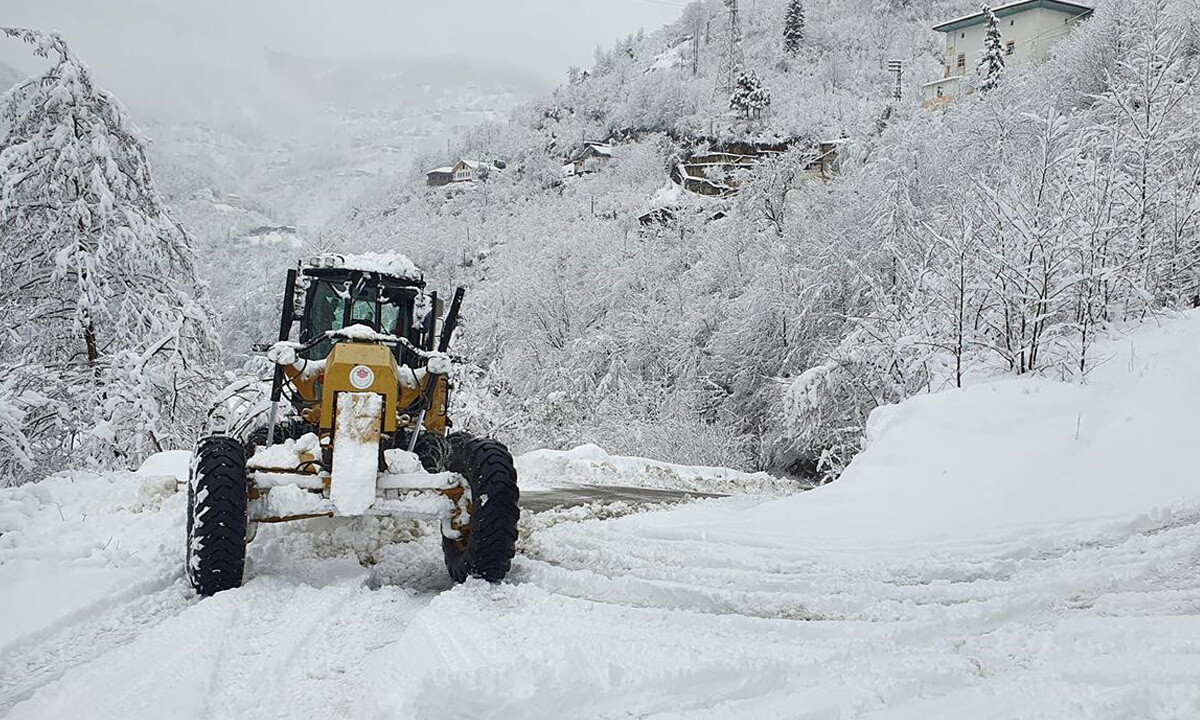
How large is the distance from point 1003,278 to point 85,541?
1001 centimetres

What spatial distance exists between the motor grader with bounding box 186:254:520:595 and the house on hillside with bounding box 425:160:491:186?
3766 inches

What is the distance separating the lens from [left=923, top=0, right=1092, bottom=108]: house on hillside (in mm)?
58781

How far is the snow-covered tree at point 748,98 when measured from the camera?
7725cm

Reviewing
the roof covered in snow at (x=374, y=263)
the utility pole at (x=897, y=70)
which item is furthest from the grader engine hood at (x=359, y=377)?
the utility pole at (x=897, y=70)

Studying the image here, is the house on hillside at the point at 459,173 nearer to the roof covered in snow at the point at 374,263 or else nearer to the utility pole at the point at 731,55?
the utility pole at the point at 731,55

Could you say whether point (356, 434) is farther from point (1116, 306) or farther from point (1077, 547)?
point (1116, 306)

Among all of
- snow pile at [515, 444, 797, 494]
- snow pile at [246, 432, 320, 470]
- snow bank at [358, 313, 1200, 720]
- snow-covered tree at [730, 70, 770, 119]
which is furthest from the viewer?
snow-covered tree at [730, 70, 770, 119]

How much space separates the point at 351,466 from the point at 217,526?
0.83 m

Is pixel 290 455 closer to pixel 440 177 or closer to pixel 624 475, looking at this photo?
pixel 624 475

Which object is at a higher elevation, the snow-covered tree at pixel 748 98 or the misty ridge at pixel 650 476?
the snow-covered tree at pixel 748 98

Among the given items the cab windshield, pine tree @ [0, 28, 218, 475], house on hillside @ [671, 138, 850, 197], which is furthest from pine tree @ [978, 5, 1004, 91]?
the cab windshield

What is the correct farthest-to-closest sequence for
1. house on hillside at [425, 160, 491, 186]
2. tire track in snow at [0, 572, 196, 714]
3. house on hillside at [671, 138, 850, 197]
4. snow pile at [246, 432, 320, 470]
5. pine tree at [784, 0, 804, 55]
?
house on hillside at [425, 160, 491, 186] < pine tree at [784, 0, 804, 55] < house on hillside at [671, 138, 850, 197] < snow pile at [246, 432, 320, 470] < tire track in snow at [0, 572, 196, 714]

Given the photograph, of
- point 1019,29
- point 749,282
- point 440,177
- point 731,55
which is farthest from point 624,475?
point 440,177

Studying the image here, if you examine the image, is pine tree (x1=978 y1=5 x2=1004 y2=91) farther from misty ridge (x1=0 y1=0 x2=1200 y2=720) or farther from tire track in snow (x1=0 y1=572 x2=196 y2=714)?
tire track in snow (x1=0 y1=572 x2=196 y2=714)
